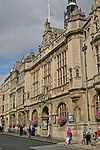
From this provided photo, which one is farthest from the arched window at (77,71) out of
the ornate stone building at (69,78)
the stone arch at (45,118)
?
the stone arch at (45,118)

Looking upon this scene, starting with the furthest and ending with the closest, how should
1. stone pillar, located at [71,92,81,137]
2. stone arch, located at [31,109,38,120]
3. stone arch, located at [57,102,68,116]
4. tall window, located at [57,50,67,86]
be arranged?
stone arch, located at [31,109,38,120]
tall window, located at [57,50,67,86]
stone arch, located at [57,102,68,116]
stone pillar, located at [71,92,81,137]

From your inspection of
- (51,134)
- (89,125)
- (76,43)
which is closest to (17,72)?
(51,134)

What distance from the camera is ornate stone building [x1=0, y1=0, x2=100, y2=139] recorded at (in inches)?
1093

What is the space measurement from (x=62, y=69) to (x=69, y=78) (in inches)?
154

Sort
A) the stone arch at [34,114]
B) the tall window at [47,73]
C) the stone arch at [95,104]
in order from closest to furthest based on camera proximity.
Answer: the stone arch at [95,104], the tall window at [47,73], the stone arch at [34,114]

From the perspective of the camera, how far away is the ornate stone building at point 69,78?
27.8 meters

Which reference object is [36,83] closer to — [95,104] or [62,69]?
[62,69]

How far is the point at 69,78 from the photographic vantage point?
31141mm

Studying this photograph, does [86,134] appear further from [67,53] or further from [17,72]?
[17,72]

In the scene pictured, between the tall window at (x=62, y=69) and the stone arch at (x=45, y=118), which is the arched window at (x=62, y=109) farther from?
the stone arch at (x=45, y=118)

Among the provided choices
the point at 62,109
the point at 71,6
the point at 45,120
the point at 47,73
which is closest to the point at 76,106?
the point at 62,109

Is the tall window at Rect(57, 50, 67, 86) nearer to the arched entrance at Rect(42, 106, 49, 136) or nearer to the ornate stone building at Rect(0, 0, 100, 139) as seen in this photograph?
the ornate stone building at Rect(0, 0, 100, 139)

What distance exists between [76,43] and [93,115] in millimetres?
8371

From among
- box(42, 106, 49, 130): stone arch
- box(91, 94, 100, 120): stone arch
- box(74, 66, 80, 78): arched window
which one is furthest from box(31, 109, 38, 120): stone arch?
box(91, 94, 100, 120): stone arch
